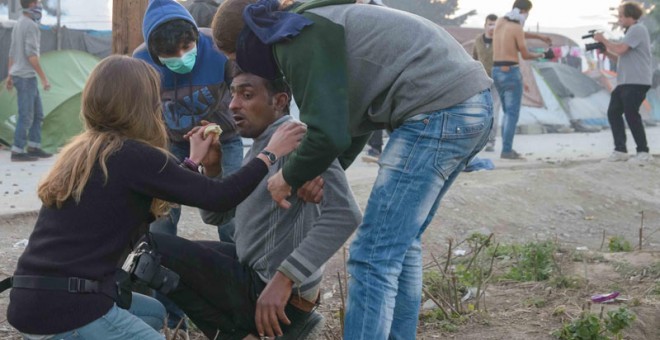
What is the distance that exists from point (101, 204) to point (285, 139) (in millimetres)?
778

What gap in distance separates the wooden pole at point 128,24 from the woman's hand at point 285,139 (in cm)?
226

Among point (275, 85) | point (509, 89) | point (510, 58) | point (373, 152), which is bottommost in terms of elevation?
point (373, 152)

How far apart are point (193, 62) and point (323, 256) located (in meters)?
1.48

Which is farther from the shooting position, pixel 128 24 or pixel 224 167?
pixel 128 24

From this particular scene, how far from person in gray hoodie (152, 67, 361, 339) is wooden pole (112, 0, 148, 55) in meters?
1.91

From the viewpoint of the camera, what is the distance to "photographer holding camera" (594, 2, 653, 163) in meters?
11.3

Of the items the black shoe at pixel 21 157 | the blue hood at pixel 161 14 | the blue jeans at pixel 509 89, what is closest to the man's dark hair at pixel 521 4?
the blue jeans at pixel 509 89

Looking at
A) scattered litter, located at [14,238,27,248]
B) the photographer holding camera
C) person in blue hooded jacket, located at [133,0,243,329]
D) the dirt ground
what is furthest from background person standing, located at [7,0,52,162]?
person in blue hooded jacket, located at [133,0,243,329]

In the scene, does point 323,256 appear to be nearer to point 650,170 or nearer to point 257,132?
point 257,132

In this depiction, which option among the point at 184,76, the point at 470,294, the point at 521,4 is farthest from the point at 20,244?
the point at 521,4

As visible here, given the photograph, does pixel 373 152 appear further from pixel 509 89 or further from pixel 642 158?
pixel 642 158

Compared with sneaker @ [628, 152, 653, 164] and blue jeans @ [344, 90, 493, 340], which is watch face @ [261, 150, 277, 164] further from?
sneaker @ [628, 152, 653, 164]

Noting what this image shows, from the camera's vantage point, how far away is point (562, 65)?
73.3 feet

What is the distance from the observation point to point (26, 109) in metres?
11.4
